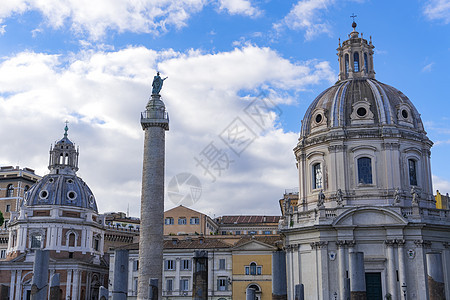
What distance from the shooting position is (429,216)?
45469 mm

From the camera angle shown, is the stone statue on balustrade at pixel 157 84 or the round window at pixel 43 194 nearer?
the stone statue on balustrade at pixel 157 84

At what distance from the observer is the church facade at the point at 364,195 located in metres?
43.8

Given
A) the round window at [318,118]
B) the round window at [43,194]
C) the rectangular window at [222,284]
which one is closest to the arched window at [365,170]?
the round window at [318,118]

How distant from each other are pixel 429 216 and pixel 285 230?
39.4ft

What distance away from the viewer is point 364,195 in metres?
46.7

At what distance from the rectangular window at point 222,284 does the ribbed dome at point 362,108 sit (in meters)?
17.4

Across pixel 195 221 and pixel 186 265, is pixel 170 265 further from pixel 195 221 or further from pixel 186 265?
pixel 195 221

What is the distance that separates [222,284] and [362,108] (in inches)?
900

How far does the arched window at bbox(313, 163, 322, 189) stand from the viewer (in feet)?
163

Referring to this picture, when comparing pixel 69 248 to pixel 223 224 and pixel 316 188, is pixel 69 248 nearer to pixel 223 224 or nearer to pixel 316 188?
pixel 223 224

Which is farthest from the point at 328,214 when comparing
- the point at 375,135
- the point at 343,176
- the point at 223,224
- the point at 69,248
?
the point at 223,224

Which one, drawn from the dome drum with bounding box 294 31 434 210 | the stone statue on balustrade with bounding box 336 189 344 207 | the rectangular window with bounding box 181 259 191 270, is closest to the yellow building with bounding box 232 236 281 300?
the rectangular window with bounding box 181 259 191 270

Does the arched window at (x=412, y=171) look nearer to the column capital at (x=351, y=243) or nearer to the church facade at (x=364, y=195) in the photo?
the church facade at (x=364, y=195)

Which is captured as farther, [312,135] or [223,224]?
[223,224]
